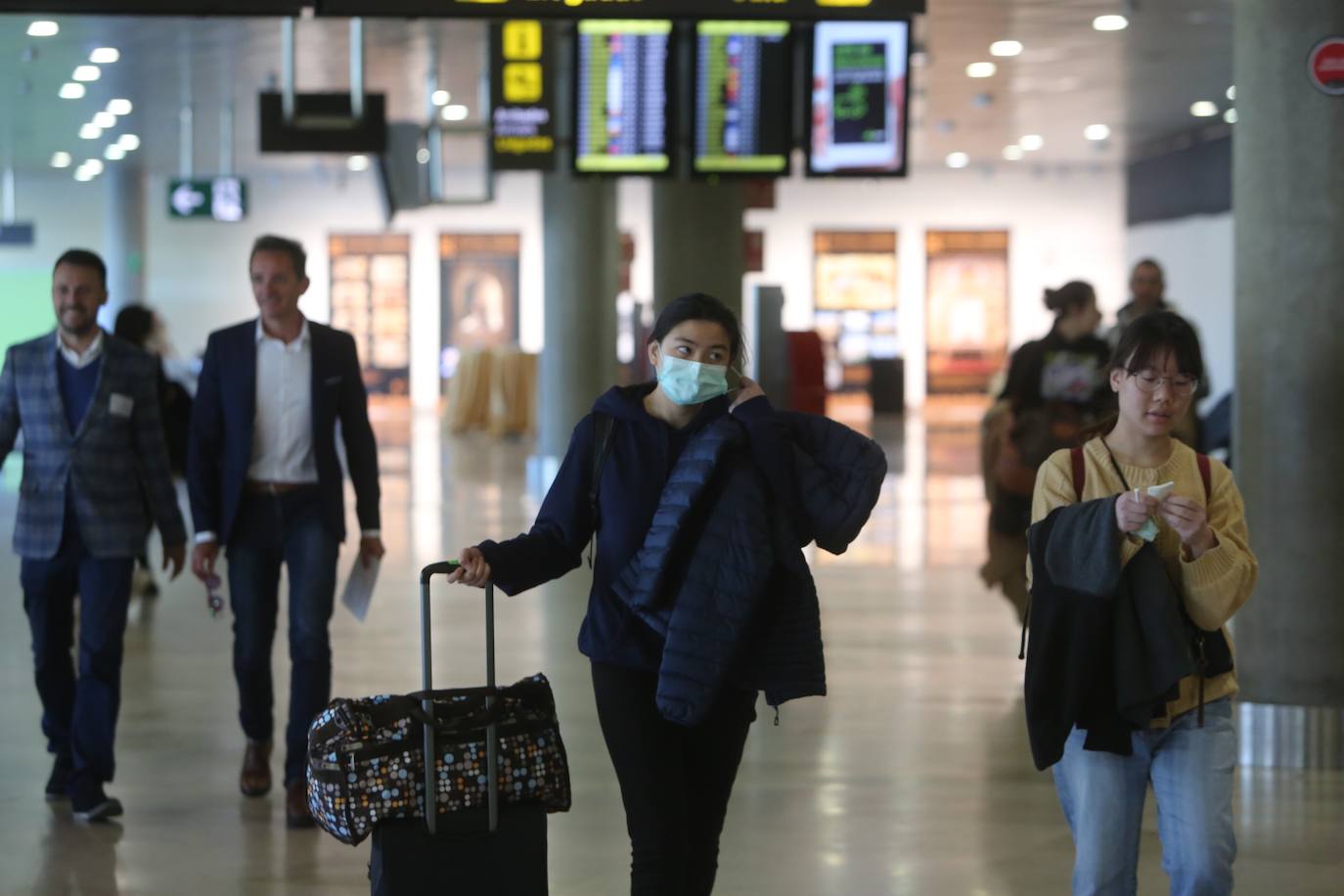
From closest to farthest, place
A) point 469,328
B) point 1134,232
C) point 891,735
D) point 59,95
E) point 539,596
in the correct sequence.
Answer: point 891,735, point 539,596, point 59,95, point 1134,232, point 469,328

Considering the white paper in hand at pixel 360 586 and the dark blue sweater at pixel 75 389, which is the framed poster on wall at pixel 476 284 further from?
the white paper in hand at pixel 360 586

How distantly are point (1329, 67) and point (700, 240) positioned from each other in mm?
8107

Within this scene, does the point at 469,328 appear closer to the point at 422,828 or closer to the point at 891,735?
the point at 891,735

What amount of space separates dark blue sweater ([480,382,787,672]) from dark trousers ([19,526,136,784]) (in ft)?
7.65

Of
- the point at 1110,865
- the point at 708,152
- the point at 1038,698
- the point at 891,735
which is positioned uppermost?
the point at 708,152

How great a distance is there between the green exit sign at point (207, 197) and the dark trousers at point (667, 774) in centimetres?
2406

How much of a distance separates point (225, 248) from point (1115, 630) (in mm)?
35604

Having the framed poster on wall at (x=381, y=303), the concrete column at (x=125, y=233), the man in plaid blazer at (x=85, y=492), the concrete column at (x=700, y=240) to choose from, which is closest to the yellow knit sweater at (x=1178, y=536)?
the man in plaid blazer at (x=85, y=492)

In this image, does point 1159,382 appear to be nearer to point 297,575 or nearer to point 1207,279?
point 297,575

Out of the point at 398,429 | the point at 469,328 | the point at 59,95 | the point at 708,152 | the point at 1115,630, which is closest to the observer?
the point at 1115,630

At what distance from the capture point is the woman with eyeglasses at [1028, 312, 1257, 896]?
3.30 meters

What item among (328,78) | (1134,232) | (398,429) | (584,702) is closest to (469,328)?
(398,429)

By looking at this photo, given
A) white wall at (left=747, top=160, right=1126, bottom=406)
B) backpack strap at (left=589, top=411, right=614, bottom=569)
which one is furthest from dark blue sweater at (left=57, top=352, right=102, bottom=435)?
white wall at (left=747, top=160, right=1126, bottom=406)

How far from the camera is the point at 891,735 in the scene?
268 inches
